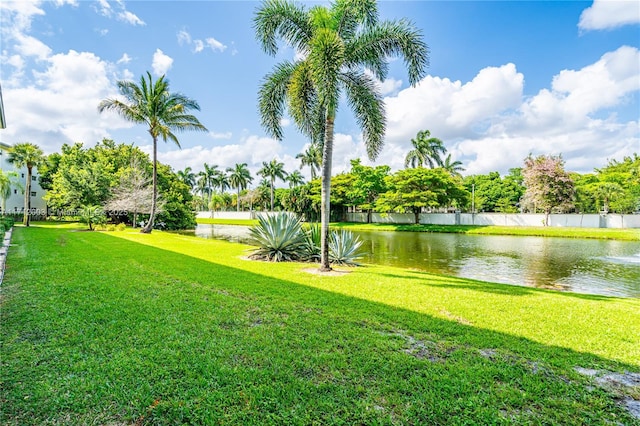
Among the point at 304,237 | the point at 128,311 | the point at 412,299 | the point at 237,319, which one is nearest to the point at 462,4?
the point at 304,237

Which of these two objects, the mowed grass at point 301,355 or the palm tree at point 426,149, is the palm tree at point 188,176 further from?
the mowed grass at point 301,355

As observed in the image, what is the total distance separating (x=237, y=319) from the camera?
479cm

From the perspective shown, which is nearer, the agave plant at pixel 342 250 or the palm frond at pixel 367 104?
the palm frond at pixel 367 104

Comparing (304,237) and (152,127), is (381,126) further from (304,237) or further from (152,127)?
(152,127)

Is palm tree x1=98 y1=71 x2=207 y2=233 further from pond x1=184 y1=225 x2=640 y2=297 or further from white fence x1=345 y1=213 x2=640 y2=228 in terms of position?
white fence x1=345 y1=213 x2=640 y2=228

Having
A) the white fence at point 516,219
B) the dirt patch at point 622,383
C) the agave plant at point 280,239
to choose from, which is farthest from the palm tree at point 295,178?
the dirt patch at point 622,383

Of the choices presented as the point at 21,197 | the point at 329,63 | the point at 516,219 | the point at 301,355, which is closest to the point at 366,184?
the point at 516,219

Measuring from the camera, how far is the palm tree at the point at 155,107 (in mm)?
20656

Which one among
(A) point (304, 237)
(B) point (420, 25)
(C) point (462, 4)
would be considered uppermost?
(C) point (462, 4)

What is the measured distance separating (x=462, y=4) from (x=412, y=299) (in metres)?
11.5

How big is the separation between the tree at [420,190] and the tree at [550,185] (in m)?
7.58

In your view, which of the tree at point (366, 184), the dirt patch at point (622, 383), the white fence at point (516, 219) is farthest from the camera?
the tree at point (366, 184)

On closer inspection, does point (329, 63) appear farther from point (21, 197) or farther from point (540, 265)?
point (21, 197)

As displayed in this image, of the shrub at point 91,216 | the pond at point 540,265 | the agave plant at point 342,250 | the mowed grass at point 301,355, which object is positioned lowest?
the pond at point 540,265
